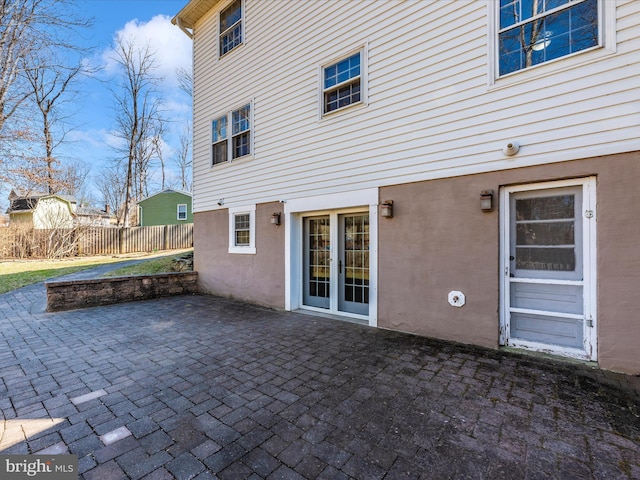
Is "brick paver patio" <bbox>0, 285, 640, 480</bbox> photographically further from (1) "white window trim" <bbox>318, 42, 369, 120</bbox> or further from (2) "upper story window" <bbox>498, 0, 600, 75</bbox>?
(1) "white window trim" <bbox>318, 42, 369, 120</bbox>

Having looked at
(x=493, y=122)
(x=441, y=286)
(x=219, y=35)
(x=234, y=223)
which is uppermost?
(x=219, y=35)

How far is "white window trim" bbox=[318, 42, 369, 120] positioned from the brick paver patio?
3902 millimetres

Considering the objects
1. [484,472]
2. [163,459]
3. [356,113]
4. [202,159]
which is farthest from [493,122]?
[202,159]

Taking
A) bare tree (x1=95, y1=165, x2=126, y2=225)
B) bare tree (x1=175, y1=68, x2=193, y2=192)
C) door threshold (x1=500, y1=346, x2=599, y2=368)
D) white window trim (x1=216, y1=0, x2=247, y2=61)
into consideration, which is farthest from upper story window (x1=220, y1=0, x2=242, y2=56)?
bare tree (x1=95, y1=165, x2=126, y2=225)

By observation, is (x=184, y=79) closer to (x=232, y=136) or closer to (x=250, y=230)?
(x=232, y=136)

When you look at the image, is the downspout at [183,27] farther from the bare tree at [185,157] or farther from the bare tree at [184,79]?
the bare tree at [185,157]

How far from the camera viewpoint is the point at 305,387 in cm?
299

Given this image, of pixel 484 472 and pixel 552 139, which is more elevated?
pixel 552 139

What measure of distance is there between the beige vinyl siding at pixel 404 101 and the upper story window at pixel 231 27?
0.36 metres

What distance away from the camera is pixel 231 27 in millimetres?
7598

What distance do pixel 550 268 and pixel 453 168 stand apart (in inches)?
68.9

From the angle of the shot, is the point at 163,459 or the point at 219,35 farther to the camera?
the point at 219,35

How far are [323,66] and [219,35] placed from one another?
420cm

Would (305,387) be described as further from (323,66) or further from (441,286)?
(323,66)
